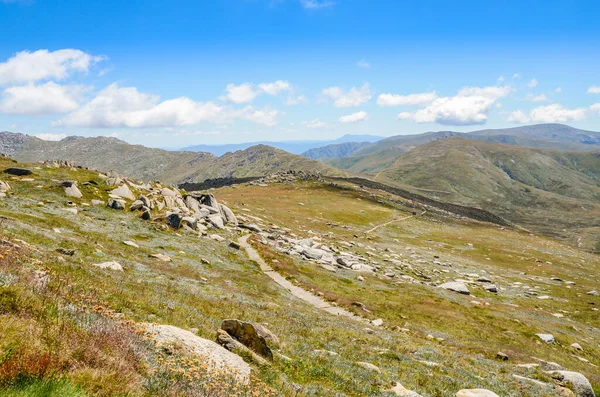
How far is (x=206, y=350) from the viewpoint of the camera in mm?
11523

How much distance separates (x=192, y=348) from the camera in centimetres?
1121

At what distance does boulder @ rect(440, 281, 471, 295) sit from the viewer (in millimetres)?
57781

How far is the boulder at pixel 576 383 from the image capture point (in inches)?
885

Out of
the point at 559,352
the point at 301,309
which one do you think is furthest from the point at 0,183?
the point at 559,352

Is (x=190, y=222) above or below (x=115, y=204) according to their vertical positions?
below

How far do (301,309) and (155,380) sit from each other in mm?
25163

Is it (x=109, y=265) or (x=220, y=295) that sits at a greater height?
(x=109, y=265)

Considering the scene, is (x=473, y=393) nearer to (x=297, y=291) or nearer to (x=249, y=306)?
(x=249, y=306)

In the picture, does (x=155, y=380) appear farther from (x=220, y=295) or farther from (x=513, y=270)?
(x=513, y=270)

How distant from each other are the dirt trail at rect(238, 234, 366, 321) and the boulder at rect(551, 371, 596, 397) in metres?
16.2

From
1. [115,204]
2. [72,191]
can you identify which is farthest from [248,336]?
[72,191]

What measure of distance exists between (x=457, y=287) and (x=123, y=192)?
5969cm

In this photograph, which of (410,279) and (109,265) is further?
(410,279)

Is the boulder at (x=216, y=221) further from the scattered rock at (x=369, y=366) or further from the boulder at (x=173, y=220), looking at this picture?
the scattered rock at (x=369, y=366)
